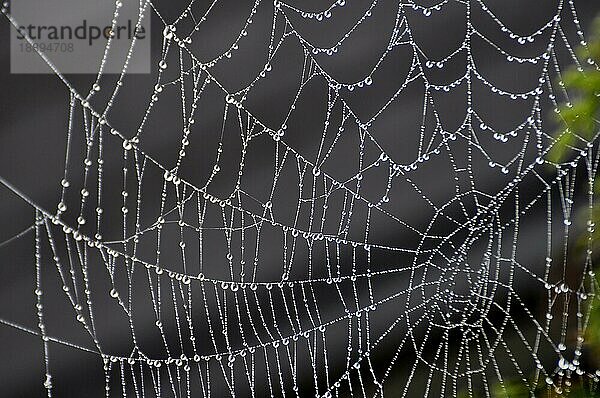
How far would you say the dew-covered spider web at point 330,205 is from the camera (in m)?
1.91

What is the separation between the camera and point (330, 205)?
190 cm

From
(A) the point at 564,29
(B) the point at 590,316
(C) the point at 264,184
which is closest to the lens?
(B) the point at 590,316

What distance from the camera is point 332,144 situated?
1.94 metres

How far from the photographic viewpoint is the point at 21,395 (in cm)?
194

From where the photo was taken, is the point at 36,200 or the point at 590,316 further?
the point at 36,200

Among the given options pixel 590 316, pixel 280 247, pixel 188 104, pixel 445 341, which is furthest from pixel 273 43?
pixel 590 316

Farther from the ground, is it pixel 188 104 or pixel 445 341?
pixel 188 104

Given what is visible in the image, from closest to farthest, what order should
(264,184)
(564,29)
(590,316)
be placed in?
(590,316) → (264,184) → (564,29)

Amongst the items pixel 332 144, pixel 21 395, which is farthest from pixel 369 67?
pixel 21 395

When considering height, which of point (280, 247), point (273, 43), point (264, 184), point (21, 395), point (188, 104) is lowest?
point (21, 395)

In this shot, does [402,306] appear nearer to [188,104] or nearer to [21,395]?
[188,104]

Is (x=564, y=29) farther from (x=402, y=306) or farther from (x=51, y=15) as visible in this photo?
(x=51, y=15)

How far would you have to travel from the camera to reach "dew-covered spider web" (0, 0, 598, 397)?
1.91m

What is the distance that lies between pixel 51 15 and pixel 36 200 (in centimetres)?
43
